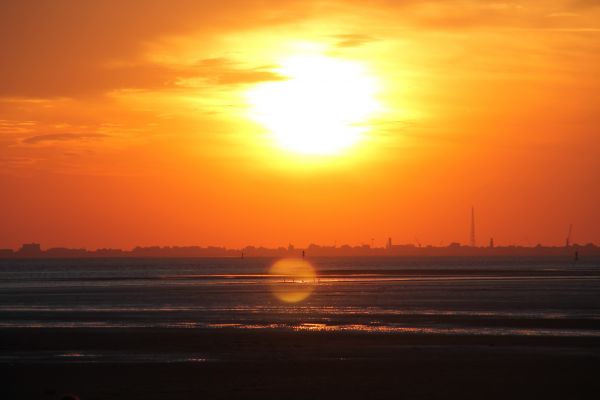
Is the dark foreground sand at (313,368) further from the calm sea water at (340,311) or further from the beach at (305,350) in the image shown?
the calm sea water at (340,311)

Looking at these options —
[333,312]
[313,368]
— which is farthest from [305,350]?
[333,312]

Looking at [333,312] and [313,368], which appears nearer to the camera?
[313,368]

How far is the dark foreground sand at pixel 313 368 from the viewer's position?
2438cm

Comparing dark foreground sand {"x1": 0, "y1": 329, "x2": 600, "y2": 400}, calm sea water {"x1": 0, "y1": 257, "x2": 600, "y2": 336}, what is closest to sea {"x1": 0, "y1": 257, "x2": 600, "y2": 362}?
calm sea water {"x1": 0, "y1": 257, "x2": 600, "y2": 336}

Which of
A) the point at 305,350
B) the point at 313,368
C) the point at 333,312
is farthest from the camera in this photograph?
the point at 333,312

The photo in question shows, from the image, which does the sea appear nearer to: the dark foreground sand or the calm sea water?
the calm sea water

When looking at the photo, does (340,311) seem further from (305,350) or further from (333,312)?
(305,350)

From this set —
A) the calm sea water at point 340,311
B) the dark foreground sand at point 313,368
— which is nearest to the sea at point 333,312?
the calm sea water at point 340,311

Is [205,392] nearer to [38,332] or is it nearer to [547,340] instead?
[547,340]

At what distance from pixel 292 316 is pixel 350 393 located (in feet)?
87.7

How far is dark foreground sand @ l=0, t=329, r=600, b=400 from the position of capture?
2438 cm

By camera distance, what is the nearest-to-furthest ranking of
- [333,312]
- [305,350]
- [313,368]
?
1. [313,368]
2. [305,350]
3. [333,312]

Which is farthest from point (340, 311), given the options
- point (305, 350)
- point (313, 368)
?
point (313, 368)

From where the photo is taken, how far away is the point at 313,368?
94.2 feet
